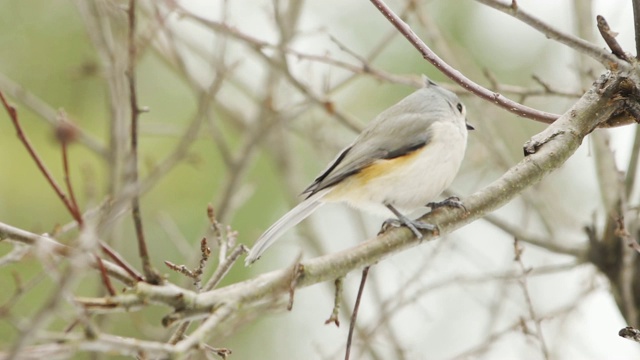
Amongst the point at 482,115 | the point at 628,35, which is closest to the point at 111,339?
the point at 482,115

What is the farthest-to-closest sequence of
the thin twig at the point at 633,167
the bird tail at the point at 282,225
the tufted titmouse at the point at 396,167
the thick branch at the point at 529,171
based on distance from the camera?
the thin twig at the point at 633,167 → the tufted titmouse at the point at 396,167 → the bird tail at the point at 282,225 → the thick branch at the point at 529,171

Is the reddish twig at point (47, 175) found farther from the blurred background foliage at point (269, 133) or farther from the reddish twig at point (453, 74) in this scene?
the blurred background foliage at point (269, 133)

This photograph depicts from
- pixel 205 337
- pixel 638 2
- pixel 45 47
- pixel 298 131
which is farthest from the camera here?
pixel 45 47

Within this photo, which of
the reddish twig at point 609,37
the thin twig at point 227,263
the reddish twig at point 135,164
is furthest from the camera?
the reddish twig at point 609,37

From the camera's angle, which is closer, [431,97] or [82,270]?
[82,270]

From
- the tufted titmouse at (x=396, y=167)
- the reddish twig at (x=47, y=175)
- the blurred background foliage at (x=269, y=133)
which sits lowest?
the reddish twig at (x=47, y=175)

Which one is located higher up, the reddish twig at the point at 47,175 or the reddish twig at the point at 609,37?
the reddish twig at the point at 609,37

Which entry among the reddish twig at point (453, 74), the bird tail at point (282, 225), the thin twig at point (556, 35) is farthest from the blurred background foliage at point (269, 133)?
the thin twig at point (556, 35)

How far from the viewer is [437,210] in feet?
8.00

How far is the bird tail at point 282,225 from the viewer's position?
2454mm

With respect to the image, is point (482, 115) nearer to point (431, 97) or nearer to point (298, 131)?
point (431, 97)

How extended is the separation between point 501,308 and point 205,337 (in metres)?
3.39

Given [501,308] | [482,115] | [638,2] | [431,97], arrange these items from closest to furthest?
[638,2] → [431,97] → [482,115] → [501,308]

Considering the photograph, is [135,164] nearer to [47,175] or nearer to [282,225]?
[47,175]
